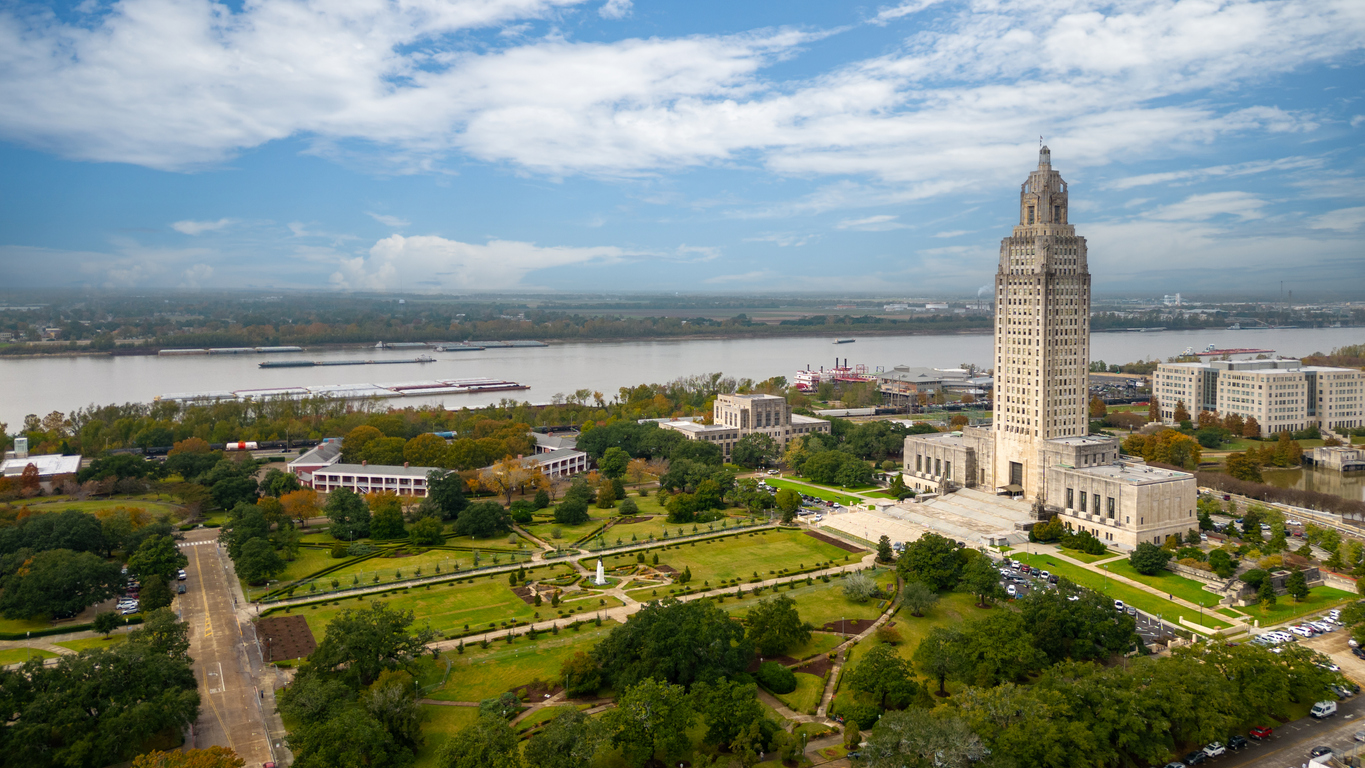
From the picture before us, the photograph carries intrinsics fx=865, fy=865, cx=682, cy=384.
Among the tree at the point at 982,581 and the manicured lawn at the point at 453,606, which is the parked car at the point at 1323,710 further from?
the manicured lawn at the point at 453,606

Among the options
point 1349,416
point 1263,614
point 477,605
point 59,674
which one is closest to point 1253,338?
point 1349,416

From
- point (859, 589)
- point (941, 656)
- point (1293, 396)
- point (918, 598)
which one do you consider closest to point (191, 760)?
point (941, 656)

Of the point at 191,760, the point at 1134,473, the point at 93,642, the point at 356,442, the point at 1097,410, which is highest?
the point at 356,442

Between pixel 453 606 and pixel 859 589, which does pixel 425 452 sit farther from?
pixel 859 589

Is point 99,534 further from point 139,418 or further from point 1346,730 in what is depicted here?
point 1346,730

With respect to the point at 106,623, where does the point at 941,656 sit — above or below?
below

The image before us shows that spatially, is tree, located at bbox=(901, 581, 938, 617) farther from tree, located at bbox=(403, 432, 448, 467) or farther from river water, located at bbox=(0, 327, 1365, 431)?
river water, located at bbox=(0, 327, 1365, 431)
